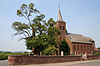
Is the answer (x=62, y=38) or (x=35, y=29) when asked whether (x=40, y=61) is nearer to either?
(x=35, y=29)

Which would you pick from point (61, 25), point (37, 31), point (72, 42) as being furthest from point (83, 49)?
point (37, 31)

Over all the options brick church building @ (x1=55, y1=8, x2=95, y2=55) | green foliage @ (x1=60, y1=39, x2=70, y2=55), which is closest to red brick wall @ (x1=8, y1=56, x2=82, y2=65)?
green foliage @ (x1=60, y1=39, x2=70, y2=55)

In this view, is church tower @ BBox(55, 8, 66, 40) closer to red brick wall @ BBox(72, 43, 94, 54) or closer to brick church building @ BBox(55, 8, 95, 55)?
brick church building @ BBox(55, 8, 95, 55)

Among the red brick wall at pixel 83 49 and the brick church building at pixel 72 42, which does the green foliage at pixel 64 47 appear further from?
the red brick wall at pixel 83 49

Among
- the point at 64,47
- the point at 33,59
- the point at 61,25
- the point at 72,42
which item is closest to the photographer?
the point at 33,59

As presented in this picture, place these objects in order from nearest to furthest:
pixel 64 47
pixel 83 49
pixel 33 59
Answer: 1. pixel 33 59
2. pixel 64 47
3. pixel 83 49

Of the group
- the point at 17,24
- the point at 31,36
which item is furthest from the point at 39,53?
the point at 17,24

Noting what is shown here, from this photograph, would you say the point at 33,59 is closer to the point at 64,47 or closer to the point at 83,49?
the point at 64,47

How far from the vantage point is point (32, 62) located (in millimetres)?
22219

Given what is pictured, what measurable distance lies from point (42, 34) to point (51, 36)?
2.54 meters

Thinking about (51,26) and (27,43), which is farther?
(51,26)

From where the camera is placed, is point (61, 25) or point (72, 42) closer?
point (72, 42)

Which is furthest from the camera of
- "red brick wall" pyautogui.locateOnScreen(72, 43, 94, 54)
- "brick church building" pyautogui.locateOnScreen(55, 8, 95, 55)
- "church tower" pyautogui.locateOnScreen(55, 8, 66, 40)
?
"church tower" pyautogui.locateOnScreen(55, 8, 66, 40)

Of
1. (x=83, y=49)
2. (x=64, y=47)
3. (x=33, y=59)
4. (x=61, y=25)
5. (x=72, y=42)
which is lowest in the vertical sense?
(x=33, y=59)
